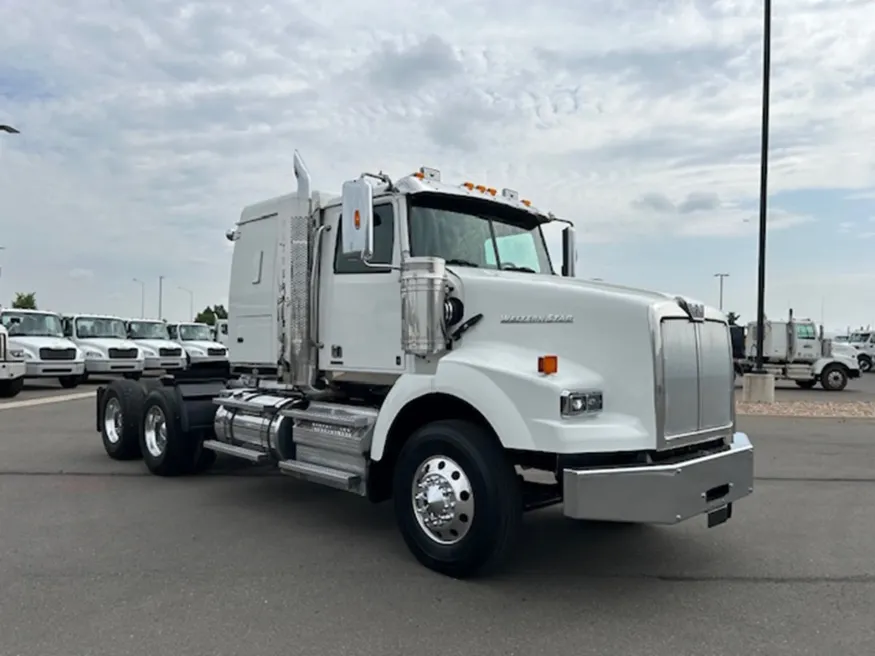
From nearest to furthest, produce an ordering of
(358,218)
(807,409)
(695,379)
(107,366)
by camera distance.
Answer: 1. (695,379)
2. (358,218)
3. (807,409)
4. (107,366)

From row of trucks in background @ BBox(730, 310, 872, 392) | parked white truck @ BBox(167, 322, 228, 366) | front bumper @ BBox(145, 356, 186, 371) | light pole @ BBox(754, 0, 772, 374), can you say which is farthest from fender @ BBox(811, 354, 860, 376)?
front bumper @ BBox(145, 356, 186, 371)

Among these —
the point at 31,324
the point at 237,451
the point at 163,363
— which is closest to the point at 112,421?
the point at 237,451

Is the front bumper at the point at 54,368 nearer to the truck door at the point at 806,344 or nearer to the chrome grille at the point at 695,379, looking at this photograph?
the chrome grille at the point at 695,379

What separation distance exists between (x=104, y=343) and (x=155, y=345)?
2309mm

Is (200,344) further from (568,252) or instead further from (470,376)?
(470,376)

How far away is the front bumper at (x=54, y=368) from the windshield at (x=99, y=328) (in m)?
2.84

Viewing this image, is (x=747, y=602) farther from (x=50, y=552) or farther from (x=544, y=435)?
(x=50, y=552)

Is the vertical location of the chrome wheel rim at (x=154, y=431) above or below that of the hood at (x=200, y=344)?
below

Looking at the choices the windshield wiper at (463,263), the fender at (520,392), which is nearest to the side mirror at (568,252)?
the windshield wiper at (463,263)

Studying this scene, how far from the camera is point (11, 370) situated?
1764cm

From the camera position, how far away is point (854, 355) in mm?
25828

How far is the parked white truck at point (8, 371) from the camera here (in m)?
17.6

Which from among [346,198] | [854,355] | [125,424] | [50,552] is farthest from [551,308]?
[854,355]

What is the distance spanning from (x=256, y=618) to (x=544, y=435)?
1899 mm
